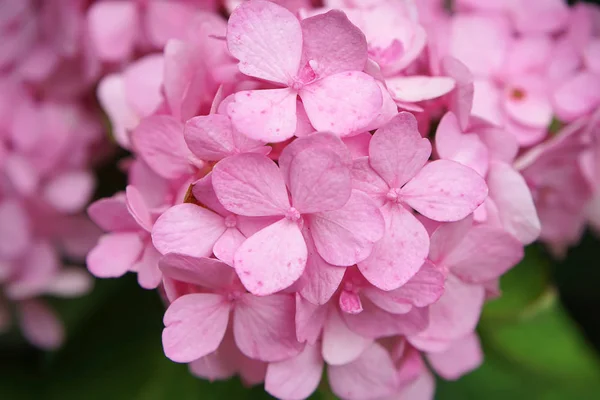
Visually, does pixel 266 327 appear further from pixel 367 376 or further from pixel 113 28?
pixel 113 28

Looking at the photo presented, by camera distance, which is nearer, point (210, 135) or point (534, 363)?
point (210, 135)

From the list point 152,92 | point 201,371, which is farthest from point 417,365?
point 152,92

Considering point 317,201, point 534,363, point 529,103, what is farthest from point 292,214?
point 534,363

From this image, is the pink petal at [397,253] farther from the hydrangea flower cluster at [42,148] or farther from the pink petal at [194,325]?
the hydrangea flower cluster at [42,148]

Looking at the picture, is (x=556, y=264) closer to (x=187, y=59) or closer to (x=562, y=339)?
(x=562, y=339)

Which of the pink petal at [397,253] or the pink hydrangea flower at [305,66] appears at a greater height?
the pink hydrangea flower at [305,66]

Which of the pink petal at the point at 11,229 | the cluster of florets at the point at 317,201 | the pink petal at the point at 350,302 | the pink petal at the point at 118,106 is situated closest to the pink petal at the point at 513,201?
the cluster of florets at the point at 317,201
